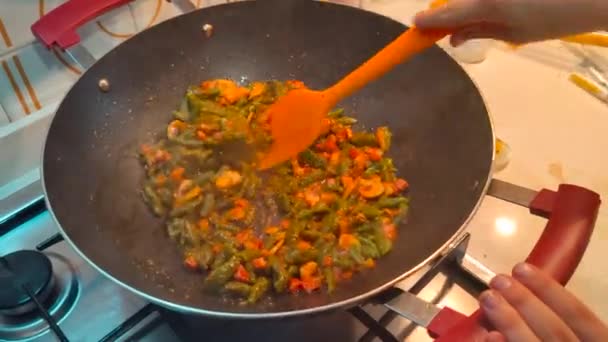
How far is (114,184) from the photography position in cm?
93

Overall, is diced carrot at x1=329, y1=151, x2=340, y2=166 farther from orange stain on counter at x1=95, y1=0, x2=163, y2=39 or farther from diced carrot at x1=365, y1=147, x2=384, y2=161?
orange stain on counter at x1=95, y1=0, x2=163, y2=39

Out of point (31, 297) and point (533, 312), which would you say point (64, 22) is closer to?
point (31, 297)

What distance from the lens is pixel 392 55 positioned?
80 centimetres

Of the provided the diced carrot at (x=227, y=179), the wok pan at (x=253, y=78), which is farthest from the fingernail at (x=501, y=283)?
the diced carrot at (x=227, y=179)

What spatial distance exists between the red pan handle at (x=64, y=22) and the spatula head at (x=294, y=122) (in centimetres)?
33

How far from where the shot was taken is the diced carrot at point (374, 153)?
0.99m

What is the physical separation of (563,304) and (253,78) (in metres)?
0.71

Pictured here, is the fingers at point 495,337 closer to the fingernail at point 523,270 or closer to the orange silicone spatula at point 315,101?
the fingernail at point 523,270

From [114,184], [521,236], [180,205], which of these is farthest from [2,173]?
[521,236]

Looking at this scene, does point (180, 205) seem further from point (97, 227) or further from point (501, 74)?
point (501, 74)

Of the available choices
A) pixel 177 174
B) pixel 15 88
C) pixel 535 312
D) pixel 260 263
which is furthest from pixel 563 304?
pixel 15 88

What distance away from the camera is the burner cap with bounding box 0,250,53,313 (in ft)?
2.51

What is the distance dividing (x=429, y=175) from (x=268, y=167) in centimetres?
26

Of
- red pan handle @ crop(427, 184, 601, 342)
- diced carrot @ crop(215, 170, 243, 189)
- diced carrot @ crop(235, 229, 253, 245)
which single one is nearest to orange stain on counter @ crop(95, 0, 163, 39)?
diced carrot @ crop(215, 170, 243, 189)
